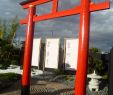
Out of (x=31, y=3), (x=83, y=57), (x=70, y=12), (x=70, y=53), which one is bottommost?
(x=83, y=57)

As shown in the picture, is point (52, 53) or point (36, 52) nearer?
point (52, 53)

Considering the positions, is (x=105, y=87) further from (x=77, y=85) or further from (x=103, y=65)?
(x=77, y=85)

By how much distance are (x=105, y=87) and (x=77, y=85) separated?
222 inches

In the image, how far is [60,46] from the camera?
16312 mm

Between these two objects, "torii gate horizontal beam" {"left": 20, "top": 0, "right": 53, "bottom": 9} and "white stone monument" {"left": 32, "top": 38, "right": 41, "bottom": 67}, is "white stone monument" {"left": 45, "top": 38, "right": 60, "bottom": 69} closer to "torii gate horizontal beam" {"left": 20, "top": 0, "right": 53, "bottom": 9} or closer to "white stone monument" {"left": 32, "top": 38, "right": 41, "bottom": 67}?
"white stone monument" {"left": 32, "top": 38, "right": 41, "bottom": 67}

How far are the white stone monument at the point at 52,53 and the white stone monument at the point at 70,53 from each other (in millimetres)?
520

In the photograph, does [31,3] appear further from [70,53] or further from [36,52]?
[36,52]

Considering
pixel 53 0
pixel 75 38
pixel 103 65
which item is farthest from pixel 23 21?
pixel 75 38

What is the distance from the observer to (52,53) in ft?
52.0

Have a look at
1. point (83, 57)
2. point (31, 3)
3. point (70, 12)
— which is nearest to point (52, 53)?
point (31, 3)

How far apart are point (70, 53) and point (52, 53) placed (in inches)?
45.6

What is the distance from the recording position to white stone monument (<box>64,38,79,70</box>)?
49.3 feet

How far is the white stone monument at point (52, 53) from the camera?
51.2 ft

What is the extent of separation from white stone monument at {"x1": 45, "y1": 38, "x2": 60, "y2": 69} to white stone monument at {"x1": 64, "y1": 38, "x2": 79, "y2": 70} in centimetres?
52
